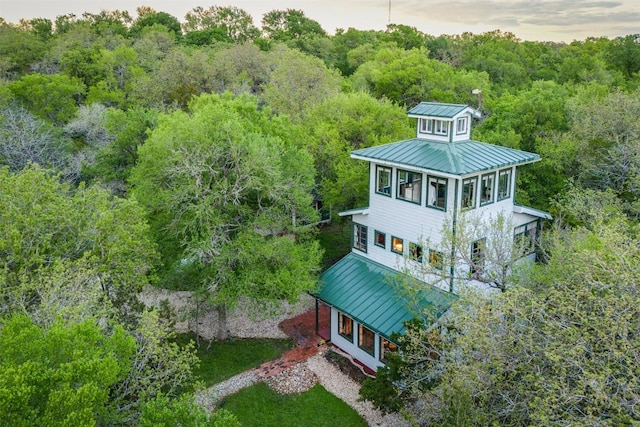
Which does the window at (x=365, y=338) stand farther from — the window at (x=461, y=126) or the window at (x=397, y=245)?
the window at (x=461, y=126)

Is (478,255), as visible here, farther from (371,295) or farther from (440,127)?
(440,127)

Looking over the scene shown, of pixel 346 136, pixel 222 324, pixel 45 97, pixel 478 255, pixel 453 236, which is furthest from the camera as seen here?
pixel 45 97

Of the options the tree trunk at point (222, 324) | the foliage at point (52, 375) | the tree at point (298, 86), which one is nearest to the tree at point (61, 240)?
the foliage at point (52, 375)

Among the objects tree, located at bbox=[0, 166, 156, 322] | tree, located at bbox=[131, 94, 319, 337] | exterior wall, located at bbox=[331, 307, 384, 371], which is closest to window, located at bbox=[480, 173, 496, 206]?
exterior wall, located at bbox=[331, 307, 384, 371]

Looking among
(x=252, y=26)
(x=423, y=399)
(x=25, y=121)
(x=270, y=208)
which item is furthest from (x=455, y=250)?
(x=252, y=26)

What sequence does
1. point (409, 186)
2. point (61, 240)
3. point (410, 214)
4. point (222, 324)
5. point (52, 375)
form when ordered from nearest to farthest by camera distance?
1. point (52, 375)
2. point (61, 240)
3. point (410, 214)
4. point (409, 186)
5. point (222, 324)

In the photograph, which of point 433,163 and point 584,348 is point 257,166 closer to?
point 433,163

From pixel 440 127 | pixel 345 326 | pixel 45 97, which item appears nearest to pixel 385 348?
pixel 345 326
